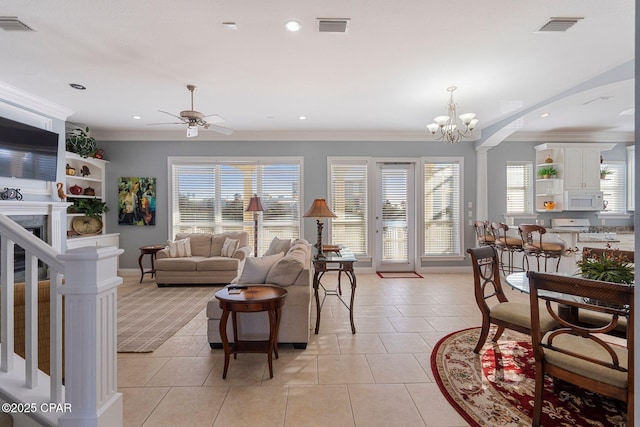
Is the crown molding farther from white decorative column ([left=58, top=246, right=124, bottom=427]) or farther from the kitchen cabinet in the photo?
white decorative column ([left=58, top=246, right=124, bottom=427])

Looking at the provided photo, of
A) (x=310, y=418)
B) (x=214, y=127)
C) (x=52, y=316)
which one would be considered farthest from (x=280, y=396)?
(x=214, y=127)

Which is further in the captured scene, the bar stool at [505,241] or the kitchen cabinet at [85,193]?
the kitchen cabinet at [85,193]

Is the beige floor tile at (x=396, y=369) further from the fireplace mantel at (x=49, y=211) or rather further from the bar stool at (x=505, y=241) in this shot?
the fireplace mantel at (x=49, y=211)

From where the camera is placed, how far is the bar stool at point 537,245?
15.4 feet

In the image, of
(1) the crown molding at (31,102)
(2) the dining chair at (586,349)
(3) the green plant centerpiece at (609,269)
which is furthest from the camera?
(1) the crown molding at (31,102)

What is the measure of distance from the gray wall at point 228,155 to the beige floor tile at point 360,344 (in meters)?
3.23

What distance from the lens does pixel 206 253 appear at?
19.0 ft

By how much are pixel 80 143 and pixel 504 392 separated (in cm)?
695

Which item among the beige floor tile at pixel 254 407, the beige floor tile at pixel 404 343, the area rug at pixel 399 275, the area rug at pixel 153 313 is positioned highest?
the area rug at pixel 399 275

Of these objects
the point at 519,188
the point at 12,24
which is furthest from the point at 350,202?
the point at 12,24

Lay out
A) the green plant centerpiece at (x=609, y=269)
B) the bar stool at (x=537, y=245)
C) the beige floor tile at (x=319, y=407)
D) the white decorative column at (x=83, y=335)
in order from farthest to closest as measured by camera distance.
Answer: the bar stool at (x=537, y=245) → the green plant centerpiece at (x=609, y=269) → the beige floor tile at (x=319, y=407) → the white decorative column at (x=83, y=335)

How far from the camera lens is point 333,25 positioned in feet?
8.57

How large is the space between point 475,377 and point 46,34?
4.80 m

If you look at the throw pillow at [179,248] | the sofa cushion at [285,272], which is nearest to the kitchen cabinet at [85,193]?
the throw pillow at [179,248]
